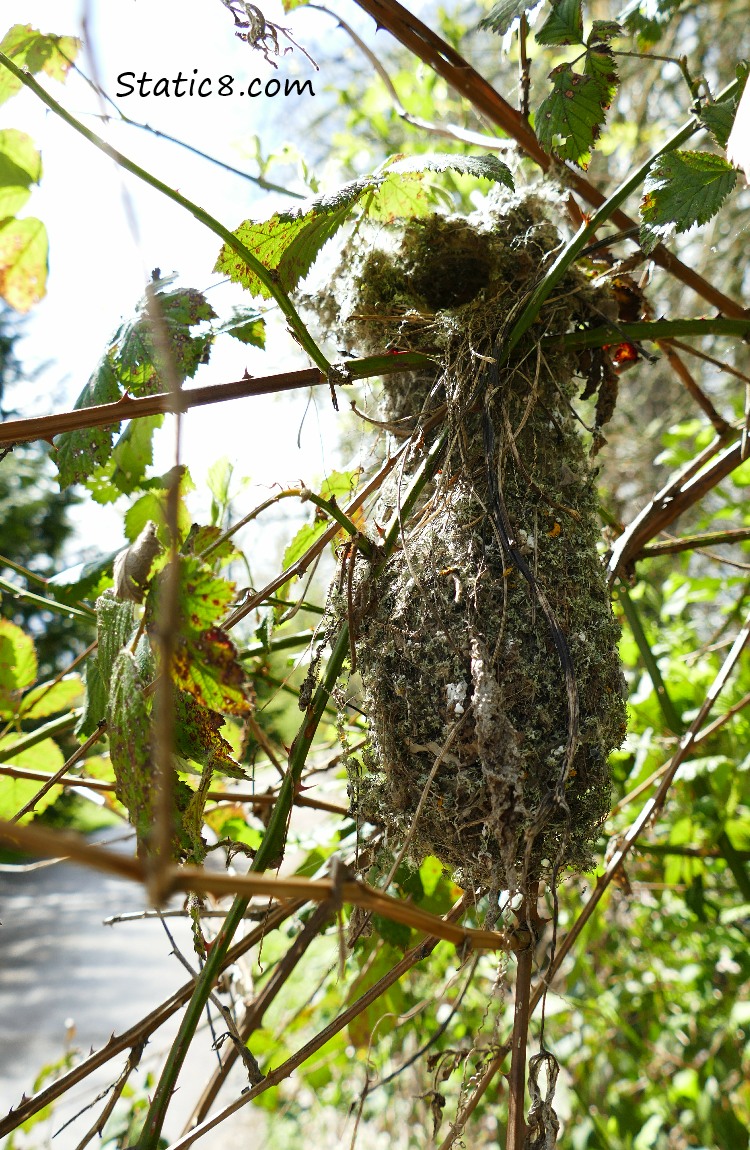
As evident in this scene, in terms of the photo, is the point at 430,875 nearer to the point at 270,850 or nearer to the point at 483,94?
the point at 270,850

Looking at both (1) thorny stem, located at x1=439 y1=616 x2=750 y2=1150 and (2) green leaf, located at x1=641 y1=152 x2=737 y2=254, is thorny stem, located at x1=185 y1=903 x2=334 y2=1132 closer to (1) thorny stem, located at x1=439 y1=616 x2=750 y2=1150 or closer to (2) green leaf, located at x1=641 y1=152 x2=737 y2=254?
(1) thorny stem, located at x1=439 y1=616 x2=750 y2=1150

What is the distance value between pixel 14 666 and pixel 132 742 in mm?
525

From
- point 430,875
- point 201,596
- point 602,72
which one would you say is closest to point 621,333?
point 602,72

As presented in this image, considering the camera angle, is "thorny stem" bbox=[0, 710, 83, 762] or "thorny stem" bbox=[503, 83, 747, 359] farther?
"thorny stem" bbox=[0, 710, 83, 762]

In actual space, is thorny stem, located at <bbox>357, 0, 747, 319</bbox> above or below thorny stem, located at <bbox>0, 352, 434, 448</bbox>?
above

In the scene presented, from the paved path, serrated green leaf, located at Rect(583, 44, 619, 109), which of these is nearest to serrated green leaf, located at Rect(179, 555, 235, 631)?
serrated green leaf, located at Rect(583, 44, 619, 109)

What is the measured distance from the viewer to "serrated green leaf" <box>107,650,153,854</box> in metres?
0.45

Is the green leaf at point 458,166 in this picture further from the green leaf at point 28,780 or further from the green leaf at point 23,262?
the green leaf at point 28,780

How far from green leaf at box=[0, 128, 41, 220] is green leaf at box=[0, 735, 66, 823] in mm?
602

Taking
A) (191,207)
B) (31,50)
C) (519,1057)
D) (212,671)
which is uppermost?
(31,50)

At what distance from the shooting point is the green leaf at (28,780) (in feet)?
2.88

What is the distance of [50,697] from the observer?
3.20ft

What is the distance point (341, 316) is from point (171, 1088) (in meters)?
0.65

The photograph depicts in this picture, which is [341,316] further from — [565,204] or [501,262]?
[565,204]
